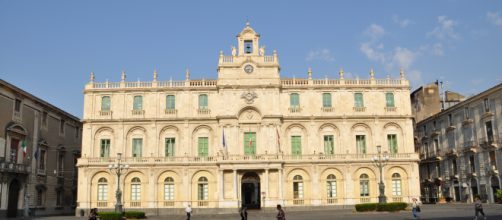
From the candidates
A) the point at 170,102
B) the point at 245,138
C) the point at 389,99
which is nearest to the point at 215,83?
the point at 170,102

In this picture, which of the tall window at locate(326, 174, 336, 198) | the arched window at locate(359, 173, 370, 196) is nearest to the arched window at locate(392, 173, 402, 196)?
the arched window at locate(359, 173, 370, 196)

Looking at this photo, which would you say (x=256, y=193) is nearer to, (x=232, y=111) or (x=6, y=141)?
(x=232, y=111)

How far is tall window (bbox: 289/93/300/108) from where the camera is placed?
177 ft

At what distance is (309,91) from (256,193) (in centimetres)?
1427

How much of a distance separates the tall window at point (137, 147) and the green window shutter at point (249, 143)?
1165 cm

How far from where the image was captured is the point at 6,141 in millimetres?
45688

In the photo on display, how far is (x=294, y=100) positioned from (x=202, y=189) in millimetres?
14155

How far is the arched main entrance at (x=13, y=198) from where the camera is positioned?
154ft

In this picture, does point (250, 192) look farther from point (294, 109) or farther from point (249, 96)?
point (249, 96)

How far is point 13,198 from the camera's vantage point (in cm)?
4759

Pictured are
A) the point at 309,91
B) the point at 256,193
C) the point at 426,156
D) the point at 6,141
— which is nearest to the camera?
the point at 6,141

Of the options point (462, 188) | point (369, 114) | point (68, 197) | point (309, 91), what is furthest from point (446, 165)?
point (68, 197)

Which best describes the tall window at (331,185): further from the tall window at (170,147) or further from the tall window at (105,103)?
the tall window at (105,103)

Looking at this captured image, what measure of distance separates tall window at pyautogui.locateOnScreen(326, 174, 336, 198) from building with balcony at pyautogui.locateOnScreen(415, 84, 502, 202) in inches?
637
